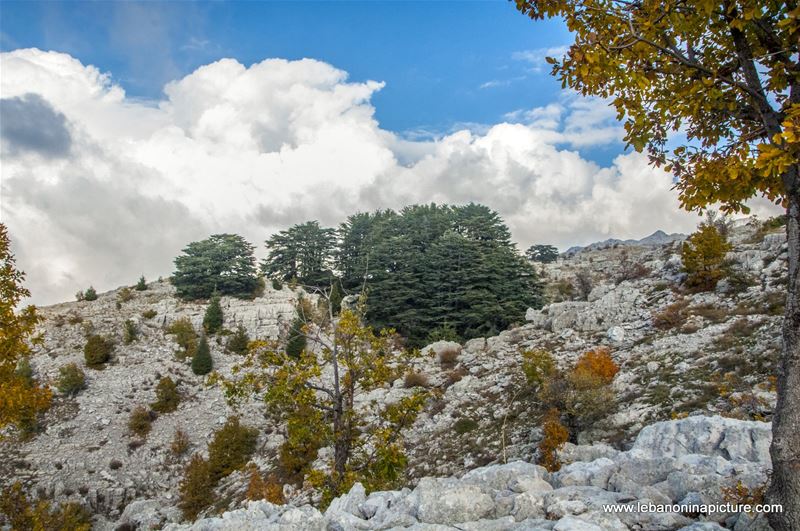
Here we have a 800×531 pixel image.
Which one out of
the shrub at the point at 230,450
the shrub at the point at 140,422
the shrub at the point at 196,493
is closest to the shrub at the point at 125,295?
the shrub at the point at 140,422

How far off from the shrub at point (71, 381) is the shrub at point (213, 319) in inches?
343

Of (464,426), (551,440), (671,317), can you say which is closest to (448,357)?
(464,426)

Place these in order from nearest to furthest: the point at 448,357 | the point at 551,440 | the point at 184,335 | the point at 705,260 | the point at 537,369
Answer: the point at 551,440 → the point at 537,369 → the point at 705,260 → the point at 448,357 → the point at 184,335

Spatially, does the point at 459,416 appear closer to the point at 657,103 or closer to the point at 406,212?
the point at 657,103

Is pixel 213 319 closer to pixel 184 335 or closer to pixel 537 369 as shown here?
pixel 184 335

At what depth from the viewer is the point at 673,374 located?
531 inches

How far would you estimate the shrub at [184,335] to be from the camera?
30558 mm

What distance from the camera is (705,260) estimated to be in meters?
21.1

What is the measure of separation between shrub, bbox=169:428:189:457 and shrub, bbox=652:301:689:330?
22.3 meters

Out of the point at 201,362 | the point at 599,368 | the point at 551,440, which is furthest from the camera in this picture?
the point at 201,362

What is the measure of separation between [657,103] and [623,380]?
37.4ft

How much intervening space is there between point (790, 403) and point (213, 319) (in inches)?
1377

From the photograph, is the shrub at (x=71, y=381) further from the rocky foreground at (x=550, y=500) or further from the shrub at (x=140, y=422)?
the rocky foreground at (x=550, y=500)

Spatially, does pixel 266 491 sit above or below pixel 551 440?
below
